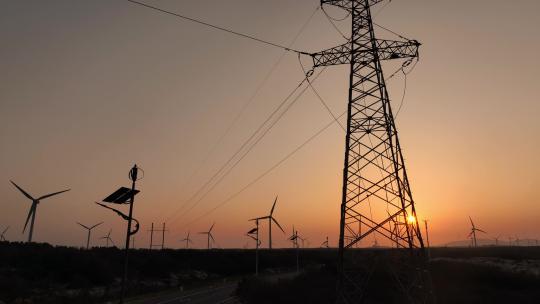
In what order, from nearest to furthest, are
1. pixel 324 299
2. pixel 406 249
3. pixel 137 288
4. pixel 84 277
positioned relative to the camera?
pixel 406 249 < pixel 324 299 < pixel 84 277 < pixel 137 288

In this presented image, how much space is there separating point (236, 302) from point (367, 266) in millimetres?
26454

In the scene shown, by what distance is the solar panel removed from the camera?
→ 69.2 feet

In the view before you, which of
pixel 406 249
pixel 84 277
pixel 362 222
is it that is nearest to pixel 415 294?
pixel 406 249

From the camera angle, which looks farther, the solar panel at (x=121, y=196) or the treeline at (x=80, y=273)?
the treeline at (x=80, y=273)

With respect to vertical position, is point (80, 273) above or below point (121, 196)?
below

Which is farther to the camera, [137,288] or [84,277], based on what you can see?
[137,288]

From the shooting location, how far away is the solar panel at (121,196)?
21.1 meters

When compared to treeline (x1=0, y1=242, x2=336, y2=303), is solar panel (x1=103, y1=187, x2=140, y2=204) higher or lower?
higher

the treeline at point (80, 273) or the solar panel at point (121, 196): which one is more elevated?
the solar panel at point (121, 196)

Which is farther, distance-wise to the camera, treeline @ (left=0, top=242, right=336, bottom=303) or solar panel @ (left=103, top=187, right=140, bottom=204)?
treeline @ (left=0, top=242, right=336, bottom=303)

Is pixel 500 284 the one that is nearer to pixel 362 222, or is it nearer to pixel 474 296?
pixel 474 296

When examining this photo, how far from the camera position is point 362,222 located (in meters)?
20.9

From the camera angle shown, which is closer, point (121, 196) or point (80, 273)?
point (121, 196)

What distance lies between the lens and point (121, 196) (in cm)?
2150
